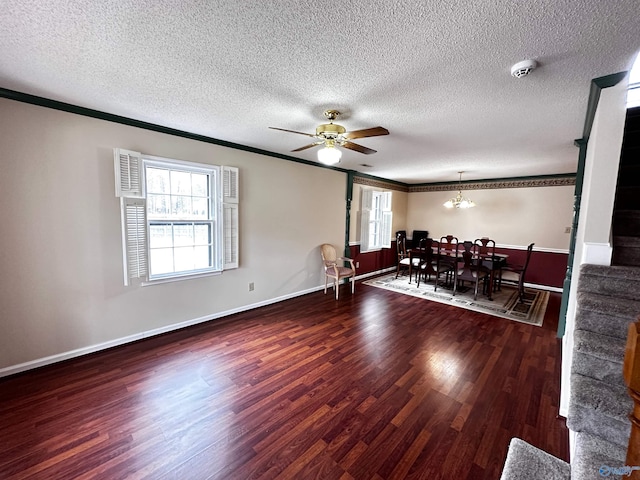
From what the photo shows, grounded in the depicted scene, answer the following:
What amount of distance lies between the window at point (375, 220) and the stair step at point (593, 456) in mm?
4731

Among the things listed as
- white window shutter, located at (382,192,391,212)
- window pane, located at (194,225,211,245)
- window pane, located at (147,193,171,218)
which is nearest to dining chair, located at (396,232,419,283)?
white window shutter, located at (382,192,391,212)

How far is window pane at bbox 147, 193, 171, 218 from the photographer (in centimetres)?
301

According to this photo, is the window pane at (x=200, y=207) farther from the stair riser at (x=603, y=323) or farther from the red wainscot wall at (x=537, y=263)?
the stair riser at (x=603, y=323)

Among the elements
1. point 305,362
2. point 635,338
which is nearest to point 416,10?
point 635,338

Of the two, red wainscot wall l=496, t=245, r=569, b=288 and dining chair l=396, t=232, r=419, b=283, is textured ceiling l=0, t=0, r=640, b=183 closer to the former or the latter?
dining chair l=396, t=232, r=419, b=283

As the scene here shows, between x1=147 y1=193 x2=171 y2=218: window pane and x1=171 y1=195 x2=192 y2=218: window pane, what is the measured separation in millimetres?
55

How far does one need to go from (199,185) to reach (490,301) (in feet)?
16.2

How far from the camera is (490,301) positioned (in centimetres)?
458

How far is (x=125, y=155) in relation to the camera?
2717mm

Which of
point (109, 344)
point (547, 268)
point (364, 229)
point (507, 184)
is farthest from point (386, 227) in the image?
point (109, 344)

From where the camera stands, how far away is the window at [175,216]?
111 inches

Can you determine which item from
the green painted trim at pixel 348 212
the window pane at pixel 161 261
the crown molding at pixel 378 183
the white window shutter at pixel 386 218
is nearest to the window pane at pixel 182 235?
the window pane at pixel 161 261

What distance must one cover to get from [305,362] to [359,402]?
710 millimetres

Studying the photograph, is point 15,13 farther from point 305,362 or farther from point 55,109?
point 305,362
